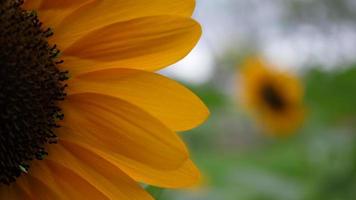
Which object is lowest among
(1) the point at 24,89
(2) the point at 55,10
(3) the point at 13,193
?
(3) the point at 13,193

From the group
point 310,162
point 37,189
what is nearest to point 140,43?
point 37,189

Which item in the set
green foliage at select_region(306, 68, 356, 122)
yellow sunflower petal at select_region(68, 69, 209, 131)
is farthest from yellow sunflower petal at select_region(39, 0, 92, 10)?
green foliage at select_region(306, 68, 356, 122)

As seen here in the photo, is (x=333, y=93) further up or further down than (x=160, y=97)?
further up

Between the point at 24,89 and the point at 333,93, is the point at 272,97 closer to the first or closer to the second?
the point at 333,93

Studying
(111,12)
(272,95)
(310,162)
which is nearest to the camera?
(111,12)

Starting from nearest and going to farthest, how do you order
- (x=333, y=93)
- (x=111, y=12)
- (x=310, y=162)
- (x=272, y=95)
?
1. (x=111, y=12)
2. (x=333, y=93)
3. (x=310, y=162)
4. (x=272, y=95)

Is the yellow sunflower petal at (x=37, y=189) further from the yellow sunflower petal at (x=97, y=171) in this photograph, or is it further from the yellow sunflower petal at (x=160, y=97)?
the yellow sunflower petal at (x=160, y=97)
